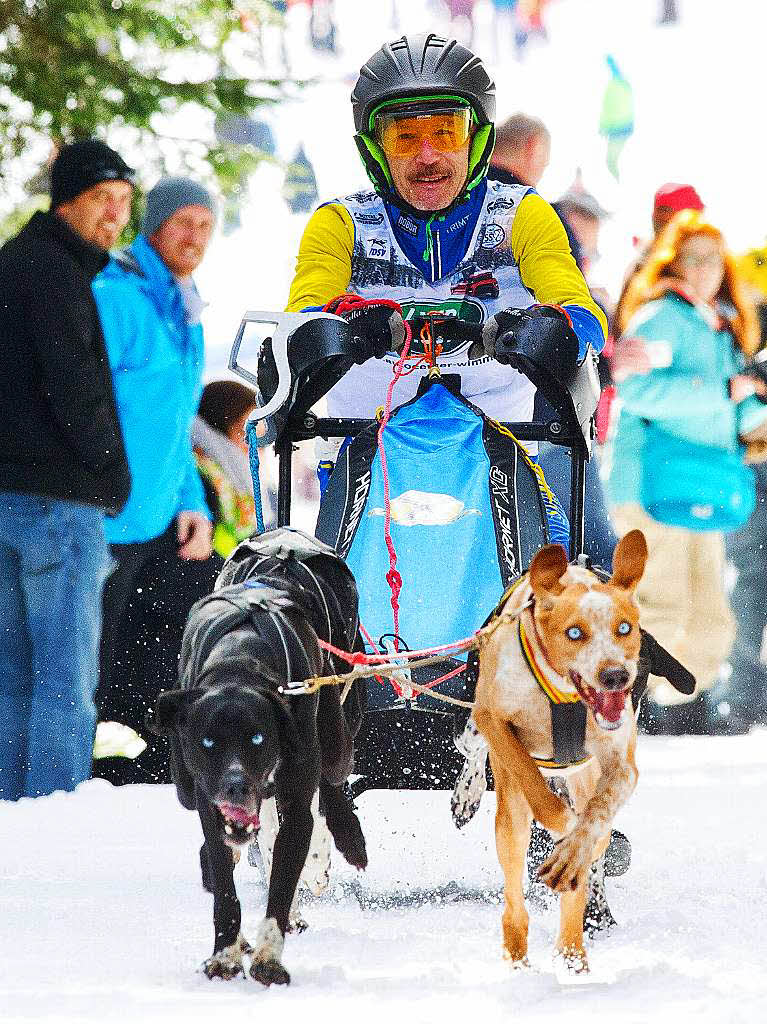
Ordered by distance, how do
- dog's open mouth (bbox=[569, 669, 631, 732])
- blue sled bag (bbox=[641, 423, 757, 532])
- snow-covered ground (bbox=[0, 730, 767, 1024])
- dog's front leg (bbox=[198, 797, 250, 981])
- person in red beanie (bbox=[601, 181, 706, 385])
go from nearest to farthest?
1. dog's open mouth (bbox=[569, 669, 631, 732])
2. snow-covered ground (bbox=[0, 730, 767, 1024])
3. dog's front leg (bbox=[198, 797, 250, 981])
4. person in red beanie (bbox=[601, 181, 706, 385])
5. blue sled bag (bbox=[641, 423, 757, 532])

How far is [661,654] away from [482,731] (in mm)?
390

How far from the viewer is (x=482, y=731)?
3549 mm

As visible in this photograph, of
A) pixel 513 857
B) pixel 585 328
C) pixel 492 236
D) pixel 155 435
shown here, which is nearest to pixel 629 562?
pixel 513 857

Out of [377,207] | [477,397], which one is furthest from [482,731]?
[377,207]

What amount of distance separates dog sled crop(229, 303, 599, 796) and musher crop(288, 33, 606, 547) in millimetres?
232

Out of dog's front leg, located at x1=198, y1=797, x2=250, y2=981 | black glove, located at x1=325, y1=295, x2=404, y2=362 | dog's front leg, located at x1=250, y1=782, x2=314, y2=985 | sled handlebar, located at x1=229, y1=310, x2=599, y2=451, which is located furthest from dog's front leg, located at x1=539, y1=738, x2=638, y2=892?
black glove, located at x1=325, y1=295, x2=404, y2=362

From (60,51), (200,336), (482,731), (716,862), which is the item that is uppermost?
(60,51)

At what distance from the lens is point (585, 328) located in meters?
4.03

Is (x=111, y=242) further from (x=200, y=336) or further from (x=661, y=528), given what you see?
(x=661, y=528)

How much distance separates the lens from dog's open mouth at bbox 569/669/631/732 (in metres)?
3.08

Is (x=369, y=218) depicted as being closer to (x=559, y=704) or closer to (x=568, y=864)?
(x=559, y=704)

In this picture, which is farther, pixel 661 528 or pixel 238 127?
pixel 238 127

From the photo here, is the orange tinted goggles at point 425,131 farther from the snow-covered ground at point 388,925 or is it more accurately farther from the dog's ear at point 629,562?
the snow-covered ground at point 388,925

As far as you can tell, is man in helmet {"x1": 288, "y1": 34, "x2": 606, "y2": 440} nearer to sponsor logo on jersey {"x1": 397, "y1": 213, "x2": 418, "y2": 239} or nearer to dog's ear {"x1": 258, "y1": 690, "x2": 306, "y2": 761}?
sponsor logo on jersey {"x1": 397, "y1": 213, "x2": 418, "y2": 239}
